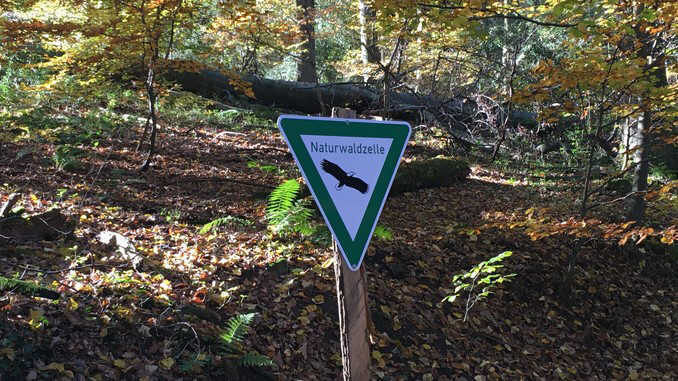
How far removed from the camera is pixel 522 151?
1283 centimetres

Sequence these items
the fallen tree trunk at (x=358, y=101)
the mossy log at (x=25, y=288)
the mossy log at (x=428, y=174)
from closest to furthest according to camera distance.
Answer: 1. the mossy log at (x=25, y=288)
2. the mossy log at (x=428, y=174)
3. the fallen tree trunk at (x=358, y=101)

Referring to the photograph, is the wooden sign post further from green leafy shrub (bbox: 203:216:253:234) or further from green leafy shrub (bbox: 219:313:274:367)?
green leafy shrub (bbox: 203:216:253:234)

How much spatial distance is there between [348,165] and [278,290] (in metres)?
2.88

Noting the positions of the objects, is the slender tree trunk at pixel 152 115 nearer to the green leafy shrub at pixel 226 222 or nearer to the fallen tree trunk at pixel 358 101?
the green leafy shrub at pixel 226 222

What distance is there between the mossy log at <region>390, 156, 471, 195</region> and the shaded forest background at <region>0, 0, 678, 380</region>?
0.05 meters

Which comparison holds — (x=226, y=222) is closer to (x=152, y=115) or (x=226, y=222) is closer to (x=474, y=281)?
(x=152, y=115)

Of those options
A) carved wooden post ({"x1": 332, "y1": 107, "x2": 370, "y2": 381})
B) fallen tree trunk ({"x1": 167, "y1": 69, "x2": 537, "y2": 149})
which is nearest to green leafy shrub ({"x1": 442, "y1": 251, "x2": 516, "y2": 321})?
carved wooden post ({"x1": 332, "y1": 107, "x2": 370, "y2": 381})

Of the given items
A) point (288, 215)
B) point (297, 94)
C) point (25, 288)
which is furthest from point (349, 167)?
point (297, 94)

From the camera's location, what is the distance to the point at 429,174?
931cm

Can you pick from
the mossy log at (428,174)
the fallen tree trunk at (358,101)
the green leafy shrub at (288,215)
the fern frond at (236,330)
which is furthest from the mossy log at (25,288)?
the fallen tree trunk at (358,101)

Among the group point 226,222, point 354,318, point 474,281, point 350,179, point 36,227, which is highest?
point 350,179

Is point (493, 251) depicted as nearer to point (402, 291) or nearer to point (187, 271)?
point (402, 291)

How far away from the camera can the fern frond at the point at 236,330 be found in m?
3.73

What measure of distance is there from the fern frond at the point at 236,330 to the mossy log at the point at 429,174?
5.04m
